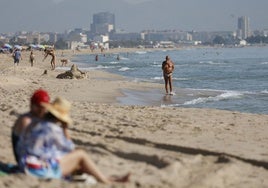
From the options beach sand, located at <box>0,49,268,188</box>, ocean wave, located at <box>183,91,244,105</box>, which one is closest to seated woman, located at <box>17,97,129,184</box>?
beach sand, located at <box>0,49,268,188</box>

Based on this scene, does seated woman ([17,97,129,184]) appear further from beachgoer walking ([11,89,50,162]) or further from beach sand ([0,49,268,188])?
beach sand ([0,49,268,188])

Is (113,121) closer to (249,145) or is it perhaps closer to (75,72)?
(249,145)

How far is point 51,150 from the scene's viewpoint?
506 centimetres

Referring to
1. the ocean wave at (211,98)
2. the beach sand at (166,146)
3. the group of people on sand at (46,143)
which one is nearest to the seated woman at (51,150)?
the group of people on sand at (46,143)

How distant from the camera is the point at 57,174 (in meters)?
5.14

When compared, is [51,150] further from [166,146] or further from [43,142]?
[166,146]

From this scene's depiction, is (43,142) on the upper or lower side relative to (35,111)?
lower

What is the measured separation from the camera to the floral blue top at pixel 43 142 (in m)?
4.98

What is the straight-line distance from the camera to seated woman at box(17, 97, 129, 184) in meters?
4.99

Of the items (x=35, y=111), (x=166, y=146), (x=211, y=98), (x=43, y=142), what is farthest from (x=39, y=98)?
(x=211, y=98)

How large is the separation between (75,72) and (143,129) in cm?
1599

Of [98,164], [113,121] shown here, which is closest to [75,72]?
[113,121]

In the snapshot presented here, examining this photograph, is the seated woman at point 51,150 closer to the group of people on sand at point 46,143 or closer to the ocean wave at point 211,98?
the group of people on sand at point 46,143

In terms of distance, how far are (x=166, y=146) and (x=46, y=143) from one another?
296 cm
